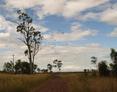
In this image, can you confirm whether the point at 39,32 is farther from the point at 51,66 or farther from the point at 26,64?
the point at 51,66

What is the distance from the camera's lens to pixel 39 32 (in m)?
74.6

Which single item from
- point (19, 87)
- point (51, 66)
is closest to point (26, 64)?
point (51, 66)

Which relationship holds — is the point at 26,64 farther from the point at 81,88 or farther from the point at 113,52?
the point at 81,88

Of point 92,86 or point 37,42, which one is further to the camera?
point 37,42

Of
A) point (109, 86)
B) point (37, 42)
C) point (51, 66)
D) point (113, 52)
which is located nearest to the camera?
point (109, 86)

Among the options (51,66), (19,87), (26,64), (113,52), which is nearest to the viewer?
(19,87)

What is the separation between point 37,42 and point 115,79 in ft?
198

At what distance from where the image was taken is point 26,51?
242ft

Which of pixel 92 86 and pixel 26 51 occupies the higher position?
pixel 26 51

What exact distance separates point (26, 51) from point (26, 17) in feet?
25.6

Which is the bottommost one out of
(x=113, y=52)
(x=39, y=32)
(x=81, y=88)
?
(x=81, y=88)

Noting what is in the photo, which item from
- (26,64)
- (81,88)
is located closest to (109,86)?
(81,88)

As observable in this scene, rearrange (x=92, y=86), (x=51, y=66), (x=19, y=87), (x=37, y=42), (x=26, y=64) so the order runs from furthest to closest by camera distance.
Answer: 1. (x=51, y=66)
2. (x=26, y=64)
3. (x=37, y=42)
4. (x=19, y=87)
5. (x=92, y=86)

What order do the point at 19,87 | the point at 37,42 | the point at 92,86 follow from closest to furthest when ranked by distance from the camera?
1. the point at 92,86
2. the point at 19,87
3. the point at 37,42
